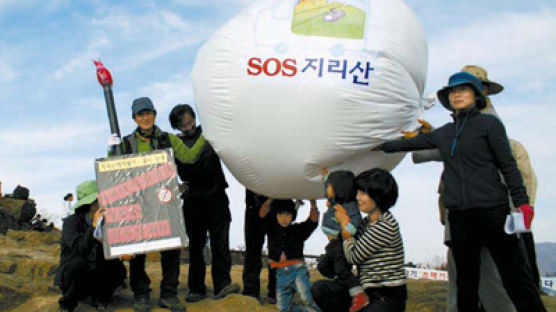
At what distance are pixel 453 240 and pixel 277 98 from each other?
1.32 m

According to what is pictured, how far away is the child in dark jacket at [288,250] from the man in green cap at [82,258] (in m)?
1.26

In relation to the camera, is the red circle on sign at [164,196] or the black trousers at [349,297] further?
the red circle on sign at [164,196]

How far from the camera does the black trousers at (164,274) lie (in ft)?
14.1

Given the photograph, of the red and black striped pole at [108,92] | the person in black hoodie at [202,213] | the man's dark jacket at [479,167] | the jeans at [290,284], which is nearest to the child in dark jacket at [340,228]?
the man's dark jacket at [479,167]

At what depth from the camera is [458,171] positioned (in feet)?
10.4

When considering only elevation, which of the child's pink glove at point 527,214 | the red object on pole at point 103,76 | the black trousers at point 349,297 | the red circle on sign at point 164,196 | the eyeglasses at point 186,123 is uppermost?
the red object on pole at point 103,76

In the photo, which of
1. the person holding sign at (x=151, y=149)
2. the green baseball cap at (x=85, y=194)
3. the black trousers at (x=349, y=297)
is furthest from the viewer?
the green baseball cap at (x=85, y=194)

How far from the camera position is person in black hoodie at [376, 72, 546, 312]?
122 inches

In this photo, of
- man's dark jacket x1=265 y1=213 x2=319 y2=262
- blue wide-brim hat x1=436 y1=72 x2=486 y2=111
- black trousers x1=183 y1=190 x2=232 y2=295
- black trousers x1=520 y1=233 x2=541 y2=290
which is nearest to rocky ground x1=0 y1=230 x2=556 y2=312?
black trousers x1=183 y1=190 x2=232 y2=295

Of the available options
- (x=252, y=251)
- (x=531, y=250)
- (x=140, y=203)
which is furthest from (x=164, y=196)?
(x=531, y=250)

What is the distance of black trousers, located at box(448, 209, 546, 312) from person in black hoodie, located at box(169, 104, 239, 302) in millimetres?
1962

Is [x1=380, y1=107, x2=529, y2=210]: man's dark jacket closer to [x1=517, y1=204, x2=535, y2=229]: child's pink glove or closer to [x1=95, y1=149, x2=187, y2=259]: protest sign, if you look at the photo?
[x1=517, y1=204, x2=535, y2=229]: child's pink glove

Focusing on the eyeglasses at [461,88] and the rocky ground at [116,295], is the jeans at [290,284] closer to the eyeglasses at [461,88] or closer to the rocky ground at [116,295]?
the rocky ground at [116,295]

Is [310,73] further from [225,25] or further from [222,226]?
[222,226]
